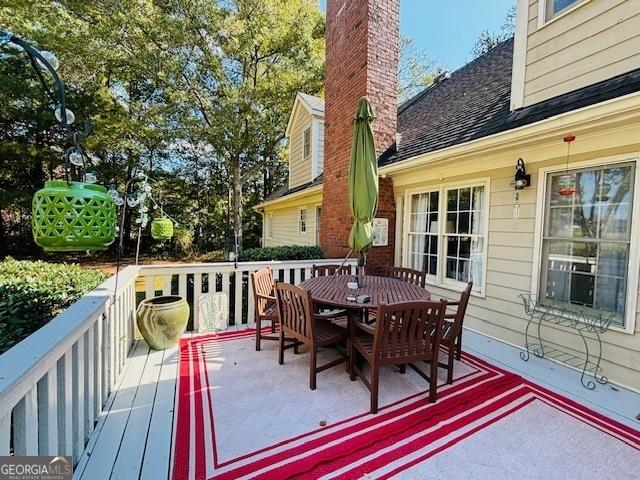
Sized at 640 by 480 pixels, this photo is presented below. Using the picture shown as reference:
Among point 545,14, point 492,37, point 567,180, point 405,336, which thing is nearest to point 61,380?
point 405,336

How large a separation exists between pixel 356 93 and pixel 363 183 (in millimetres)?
3313

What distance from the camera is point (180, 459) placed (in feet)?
6.89

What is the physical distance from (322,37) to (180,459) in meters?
15.9

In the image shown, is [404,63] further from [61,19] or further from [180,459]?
[180,459]

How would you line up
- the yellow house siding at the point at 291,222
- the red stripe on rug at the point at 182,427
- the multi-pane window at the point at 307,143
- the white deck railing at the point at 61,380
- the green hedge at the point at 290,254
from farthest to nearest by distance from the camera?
the multi-pane window at the point at 307,143 → the yellow house siding at the point at 291,222 → the green hedge at the point at 290,254 → the red stripe on rug at the point at 182,427 → the white deck railing at the point at 61,380

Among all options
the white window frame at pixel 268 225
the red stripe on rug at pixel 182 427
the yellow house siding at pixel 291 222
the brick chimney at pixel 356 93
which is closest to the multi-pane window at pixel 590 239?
the brick chimney at pixel 356 93

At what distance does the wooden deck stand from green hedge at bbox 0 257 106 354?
3.01 ft

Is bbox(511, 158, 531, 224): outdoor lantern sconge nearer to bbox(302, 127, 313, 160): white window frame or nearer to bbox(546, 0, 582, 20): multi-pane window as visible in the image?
bbox(546, 0, 582, 20): multi-pane window

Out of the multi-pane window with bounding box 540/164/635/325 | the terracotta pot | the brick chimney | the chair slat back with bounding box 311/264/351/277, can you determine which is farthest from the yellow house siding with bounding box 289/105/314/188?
the multi-pane window with bounding box 540/164/635/325

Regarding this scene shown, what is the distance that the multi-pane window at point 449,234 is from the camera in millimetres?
4621

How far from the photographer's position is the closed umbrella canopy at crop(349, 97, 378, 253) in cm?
385

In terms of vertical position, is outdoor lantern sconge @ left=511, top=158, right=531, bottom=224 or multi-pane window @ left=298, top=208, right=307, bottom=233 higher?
outdoor lantern sconge @ left=511, top=158, right=531, bottom=224

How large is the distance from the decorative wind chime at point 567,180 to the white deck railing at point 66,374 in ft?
14.6

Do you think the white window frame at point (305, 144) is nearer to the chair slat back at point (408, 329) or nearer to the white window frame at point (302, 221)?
the white window frame at point (302, 221)
